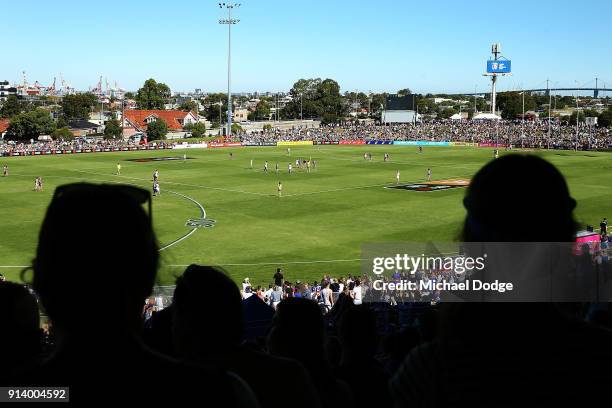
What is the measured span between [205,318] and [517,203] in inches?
58.4

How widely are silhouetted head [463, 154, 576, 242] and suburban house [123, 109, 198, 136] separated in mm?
144755

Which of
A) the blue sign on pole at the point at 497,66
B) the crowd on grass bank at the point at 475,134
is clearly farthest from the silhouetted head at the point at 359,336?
the blue sign on pole at the point at 497,66

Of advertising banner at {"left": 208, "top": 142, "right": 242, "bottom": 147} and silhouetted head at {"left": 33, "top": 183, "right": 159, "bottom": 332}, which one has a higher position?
advertising banner at {"left": 208, "top": 142, "right": 242, "bottom": 147}

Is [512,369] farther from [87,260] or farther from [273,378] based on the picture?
[87,260]

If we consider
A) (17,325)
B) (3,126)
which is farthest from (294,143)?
(17,325)

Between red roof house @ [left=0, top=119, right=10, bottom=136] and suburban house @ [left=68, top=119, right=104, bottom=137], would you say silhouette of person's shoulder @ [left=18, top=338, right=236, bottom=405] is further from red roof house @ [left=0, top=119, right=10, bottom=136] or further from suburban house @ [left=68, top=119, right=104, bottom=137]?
suburban house @ [left=68, top=119, right=104, bottom=137]

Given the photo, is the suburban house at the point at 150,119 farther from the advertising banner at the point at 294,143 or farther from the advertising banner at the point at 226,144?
the advertising banner at the point at 294,143

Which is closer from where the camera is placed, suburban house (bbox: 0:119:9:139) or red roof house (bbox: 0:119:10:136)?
suburban house (bbox: 0:119:9:139)

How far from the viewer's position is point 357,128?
14450cm

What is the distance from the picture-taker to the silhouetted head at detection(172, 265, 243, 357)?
3.06m

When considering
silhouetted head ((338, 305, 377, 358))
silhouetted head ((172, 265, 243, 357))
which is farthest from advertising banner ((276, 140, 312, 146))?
silhouetted head ((172, 265, 243, 357))

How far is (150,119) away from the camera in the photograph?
520 feet

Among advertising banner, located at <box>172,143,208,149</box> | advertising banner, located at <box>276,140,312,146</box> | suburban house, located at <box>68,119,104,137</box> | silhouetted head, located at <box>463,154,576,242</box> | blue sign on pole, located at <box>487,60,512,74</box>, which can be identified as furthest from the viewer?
suburban house, located at <box>68,119,104,137</box>

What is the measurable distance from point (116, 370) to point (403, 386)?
93 cm
